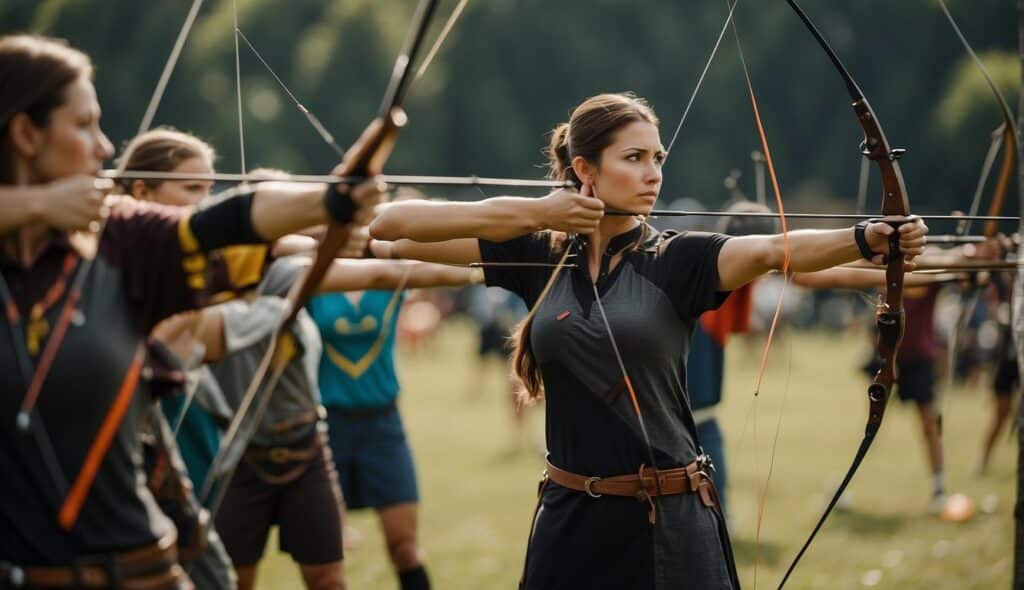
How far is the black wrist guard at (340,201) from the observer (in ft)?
8.57

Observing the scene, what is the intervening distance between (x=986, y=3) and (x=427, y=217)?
95.6ft

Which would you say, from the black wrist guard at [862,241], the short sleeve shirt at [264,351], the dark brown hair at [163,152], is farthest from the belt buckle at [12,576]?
the black wrist guard at [862,241]

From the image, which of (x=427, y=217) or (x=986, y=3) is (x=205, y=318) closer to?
(x=427, y=217)

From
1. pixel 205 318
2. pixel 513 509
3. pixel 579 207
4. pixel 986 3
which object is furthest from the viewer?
pixel 986 3

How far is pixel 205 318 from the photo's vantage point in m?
4.38

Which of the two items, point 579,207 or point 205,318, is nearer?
point 579,207

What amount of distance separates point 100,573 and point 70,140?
878 mm

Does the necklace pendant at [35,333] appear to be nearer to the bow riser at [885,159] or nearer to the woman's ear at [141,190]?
the woman's ear at [141,190]

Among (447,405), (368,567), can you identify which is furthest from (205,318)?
(447,405)

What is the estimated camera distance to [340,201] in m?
2.61

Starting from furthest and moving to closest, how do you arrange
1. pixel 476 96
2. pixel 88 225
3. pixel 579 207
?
pixel 476 96
pixel 579 207
pixel 88 225

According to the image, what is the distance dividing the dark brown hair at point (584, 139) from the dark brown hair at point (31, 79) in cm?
165

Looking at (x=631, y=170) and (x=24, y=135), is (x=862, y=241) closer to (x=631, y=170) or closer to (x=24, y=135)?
(x=631, y=170)

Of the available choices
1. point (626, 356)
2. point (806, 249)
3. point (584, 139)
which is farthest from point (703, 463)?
point (584, 139)
